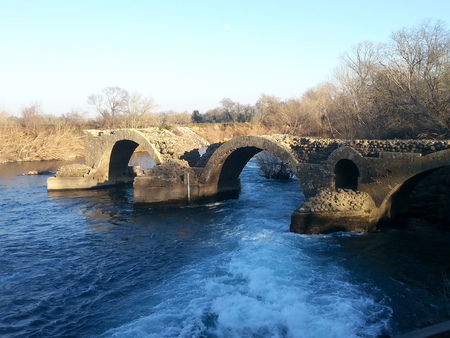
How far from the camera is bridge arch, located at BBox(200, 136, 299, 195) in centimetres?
2091

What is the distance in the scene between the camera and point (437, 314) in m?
10.4

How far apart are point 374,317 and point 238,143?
44.8 feet

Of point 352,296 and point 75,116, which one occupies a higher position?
point 75,116

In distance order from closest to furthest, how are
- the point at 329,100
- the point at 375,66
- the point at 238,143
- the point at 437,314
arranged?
the point at 437,314
the point at 238,143
the point at 375,66
the point at 329,100

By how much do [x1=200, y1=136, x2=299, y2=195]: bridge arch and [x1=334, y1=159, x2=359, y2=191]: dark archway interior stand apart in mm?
2050

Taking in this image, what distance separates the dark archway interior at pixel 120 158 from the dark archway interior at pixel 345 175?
57.0ft

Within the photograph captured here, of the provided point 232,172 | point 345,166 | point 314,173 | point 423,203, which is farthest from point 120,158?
point 423,203

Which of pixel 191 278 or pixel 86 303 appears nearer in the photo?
pixel 86 303

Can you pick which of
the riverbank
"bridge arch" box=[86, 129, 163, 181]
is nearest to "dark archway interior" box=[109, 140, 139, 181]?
"bridge arch" box=[86, 129, 163, 181]

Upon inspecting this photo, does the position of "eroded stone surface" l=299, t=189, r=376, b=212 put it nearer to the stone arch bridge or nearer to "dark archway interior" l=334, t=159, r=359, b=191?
the stone arch bridge

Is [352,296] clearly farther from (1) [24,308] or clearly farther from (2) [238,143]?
(2) [238,143]

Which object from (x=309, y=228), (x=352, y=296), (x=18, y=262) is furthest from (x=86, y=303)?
(x=309, y=228)

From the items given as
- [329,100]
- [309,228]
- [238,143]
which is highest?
[329,100]

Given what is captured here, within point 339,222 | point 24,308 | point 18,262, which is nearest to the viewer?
point 24,308
